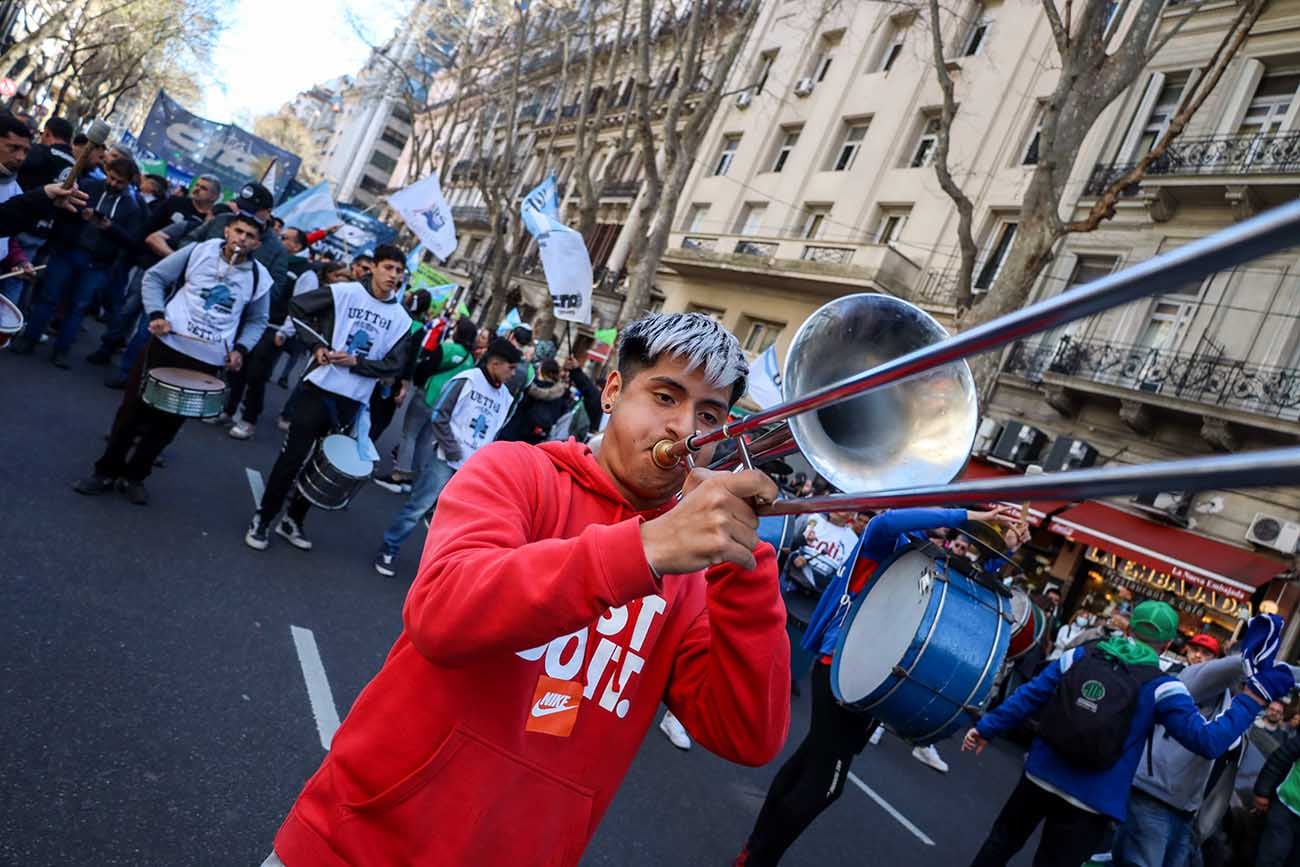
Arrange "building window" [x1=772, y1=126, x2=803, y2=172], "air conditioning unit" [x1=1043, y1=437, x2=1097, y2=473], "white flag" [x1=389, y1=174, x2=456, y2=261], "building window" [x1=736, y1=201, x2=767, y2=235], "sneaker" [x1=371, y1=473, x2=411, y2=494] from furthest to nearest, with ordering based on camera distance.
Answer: "building window" [x1=772, y1=126, x2=803, y2=172]
"building window" [x1=736, y1=201, x2=767, y2=235]
"air conditioning unit" [x1=1043, y1=437, x2=1097, y2=473]
"white flag" [x1=389, y1=174, x2=456, y2=261]
"sneaker" [x1=371, y1=473, x2=411, y2=494]

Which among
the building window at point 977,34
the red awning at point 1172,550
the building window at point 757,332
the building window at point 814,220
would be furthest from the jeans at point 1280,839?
the building window at point 977,34

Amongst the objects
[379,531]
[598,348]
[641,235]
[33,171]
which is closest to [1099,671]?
[379,531]

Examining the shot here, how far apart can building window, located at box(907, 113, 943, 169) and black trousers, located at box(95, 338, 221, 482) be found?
2091 cm

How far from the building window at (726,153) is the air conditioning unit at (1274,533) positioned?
19.8 m

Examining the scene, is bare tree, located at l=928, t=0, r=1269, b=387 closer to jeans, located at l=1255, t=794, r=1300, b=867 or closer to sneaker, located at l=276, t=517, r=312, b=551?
jeans, located at l=1255, t=794, r=1300, b=867

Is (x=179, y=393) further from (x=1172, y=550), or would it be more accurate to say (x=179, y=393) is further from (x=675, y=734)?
(x=1172, y=550)

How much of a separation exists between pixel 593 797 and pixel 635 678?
0.23 m

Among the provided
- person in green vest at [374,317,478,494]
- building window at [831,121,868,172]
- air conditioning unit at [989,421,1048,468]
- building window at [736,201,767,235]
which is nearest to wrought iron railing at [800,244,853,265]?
building window at [831,121,868,172]

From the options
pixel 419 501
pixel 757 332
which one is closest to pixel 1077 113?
pixel 419 501

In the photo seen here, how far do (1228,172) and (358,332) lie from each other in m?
16.1

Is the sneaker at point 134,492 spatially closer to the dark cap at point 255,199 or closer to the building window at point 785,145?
the dark cap at point 255,199

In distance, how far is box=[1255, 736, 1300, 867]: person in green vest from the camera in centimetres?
555

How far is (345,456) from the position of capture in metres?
5.49

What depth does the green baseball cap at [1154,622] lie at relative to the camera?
14.1 ft
